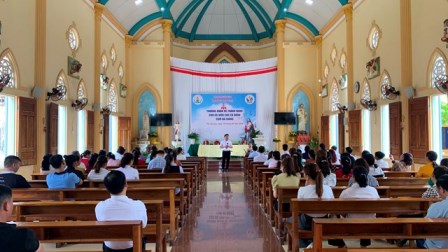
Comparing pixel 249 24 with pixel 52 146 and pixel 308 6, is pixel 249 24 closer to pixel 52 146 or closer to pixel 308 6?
pixel 308 6

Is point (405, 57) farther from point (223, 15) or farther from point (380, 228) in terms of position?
point (223, 15)

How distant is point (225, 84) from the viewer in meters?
21.0

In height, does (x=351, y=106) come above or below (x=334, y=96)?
below

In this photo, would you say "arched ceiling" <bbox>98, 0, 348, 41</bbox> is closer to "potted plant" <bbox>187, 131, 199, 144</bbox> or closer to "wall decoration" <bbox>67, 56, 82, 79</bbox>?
"wall decoration" <bbox>67, 56, 82, 79</bbox>

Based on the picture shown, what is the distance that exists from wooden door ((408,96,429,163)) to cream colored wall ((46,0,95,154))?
9.19 metres

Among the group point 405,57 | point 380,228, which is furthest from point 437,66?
point 380,228

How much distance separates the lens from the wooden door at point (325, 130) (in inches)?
720

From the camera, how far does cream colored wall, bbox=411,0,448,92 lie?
9.20 m

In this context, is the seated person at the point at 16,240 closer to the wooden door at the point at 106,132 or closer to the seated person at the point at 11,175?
the seated person at the point at 11,175

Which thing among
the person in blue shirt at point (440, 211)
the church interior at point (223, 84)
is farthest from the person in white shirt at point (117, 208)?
the person in blue shirt at point (440, 211)

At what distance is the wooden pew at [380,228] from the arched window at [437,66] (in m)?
6.75

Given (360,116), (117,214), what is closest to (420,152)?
(360,116)

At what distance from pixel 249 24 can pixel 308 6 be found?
487 centimetres

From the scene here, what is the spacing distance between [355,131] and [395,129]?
3.12 m
